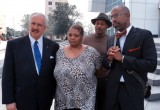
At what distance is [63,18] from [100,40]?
42.3 m

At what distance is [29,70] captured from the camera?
10.6ft

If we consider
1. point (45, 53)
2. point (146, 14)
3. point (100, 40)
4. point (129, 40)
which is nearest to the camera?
point (129, 40)

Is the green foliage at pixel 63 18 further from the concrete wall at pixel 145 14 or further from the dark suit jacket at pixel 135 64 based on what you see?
the dark suit jacket at pixel 135 64

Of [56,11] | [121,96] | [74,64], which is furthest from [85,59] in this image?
[56,11]

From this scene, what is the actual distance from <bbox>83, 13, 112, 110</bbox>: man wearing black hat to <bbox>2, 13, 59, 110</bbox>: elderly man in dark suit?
0.69m

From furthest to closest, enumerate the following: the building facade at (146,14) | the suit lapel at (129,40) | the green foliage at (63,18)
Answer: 1. the green foliage at (63,18)
2. the building facade at (146,14)
3. the suit lapel at (129,40)

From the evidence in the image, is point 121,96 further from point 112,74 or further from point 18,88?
point 18,88

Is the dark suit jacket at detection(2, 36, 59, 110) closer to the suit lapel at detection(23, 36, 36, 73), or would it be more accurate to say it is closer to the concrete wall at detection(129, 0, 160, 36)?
the suit lapel at detection(23, 36, 36, 73)

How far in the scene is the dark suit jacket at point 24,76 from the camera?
10.7 ft

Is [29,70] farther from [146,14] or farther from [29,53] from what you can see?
[146,14]

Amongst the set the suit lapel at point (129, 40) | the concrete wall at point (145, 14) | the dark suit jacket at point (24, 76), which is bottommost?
the dark suit jacket at point (24, 76)

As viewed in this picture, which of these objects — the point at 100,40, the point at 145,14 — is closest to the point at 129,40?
the point at 100,40

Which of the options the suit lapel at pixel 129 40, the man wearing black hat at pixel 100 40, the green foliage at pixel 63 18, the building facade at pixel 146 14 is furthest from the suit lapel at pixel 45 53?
the green foliage at pixel 63 18

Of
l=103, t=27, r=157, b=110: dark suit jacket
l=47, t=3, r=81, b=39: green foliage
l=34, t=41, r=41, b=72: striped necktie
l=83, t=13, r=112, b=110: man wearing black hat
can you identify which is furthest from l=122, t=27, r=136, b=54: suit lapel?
l=47, t=3, r=81, b=39: green foliage
